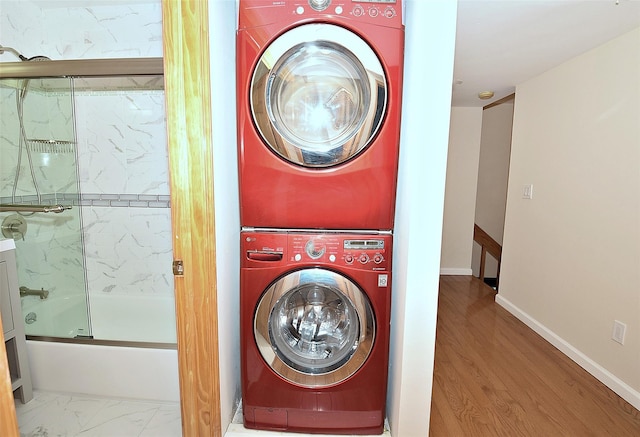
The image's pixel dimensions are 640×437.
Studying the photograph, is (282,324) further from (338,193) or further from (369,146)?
(369,146)

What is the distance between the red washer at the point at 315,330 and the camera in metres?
1.31

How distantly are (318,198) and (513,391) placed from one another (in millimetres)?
1731

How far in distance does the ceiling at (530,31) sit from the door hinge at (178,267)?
1838 millimetres

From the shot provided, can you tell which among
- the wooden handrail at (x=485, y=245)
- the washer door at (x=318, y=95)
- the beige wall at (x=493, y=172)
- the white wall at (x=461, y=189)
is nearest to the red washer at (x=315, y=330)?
the washer door at (x=318, y=95)

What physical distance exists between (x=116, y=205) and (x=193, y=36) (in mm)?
1609

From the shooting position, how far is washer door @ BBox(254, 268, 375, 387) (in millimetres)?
1319

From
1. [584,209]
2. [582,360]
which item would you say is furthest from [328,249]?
[582,360]

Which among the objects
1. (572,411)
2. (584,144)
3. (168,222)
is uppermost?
(584,144)

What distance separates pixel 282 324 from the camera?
1.41 meters

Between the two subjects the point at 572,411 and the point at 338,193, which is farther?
the point at 572,411

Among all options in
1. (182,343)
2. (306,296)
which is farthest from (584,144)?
(182,343)

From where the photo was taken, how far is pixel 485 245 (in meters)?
4.28

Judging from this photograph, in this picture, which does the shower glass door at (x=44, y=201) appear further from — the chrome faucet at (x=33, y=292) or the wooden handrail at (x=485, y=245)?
the wooden handrail at (x=485, y=245)

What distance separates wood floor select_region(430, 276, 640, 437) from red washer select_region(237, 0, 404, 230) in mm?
1190
